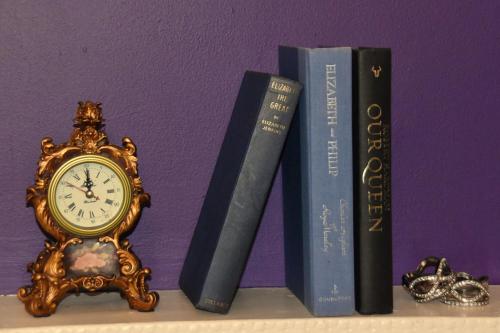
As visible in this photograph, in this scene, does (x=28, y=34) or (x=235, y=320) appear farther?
(x=28, y=34)

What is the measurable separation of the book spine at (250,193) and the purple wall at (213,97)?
169mm

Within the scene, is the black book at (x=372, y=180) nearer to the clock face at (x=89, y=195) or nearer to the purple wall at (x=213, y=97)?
the purple wall at (x=213, y=97)

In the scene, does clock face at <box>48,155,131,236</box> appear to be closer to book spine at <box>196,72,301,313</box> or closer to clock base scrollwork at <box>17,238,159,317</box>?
clock base scrollwork at <box>17,238,159,317</box>

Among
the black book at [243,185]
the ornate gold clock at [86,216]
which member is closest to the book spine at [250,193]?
the black book at [243,185]

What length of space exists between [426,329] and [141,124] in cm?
A: 50

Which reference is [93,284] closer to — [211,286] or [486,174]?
[211,286]

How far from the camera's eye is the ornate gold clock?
128cm

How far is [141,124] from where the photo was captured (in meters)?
1.39

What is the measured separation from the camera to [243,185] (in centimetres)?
124

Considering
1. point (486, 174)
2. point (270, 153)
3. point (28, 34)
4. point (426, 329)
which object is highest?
point (28, 34)

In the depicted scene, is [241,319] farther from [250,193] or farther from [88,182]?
[88,182]

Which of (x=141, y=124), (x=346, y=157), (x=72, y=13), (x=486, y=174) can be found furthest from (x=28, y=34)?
(x=486, y=174)

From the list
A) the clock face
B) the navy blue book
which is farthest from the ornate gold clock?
the navy blue book

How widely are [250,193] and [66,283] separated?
0.28 meters
